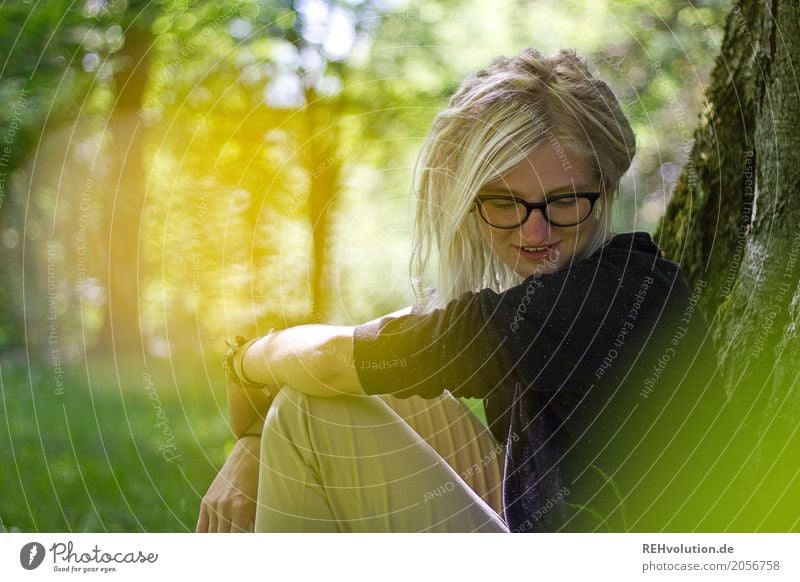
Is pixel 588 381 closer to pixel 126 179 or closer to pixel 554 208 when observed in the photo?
pixel 554 208

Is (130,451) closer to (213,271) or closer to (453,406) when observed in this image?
(213,271)

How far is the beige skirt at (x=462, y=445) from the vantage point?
1062mm

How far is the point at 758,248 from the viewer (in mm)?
1087

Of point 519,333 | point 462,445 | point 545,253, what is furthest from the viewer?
point 462,445

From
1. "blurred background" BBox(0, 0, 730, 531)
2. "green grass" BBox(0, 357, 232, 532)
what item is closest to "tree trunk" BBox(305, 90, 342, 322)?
"blurred background" BBox(0, 0, 730, 531)

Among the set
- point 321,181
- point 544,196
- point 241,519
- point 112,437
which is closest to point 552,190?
point 544,196

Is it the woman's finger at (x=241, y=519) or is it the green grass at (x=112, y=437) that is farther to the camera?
the green grass at (x=112, y=437)

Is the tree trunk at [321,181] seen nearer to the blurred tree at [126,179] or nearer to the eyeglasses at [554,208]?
the blurred tree at [126,179]

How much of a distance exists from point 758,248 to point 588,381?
0.38 m

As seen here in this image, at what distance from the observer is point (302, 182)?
1.23m

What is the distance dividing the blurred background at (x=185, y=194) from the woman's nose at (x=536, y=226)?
0.81 feet

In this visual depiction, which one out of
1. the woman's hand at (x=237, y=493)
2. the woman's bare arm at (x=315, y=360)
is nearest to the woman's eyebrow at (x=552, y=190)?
the woman's bare arm at (x=315, y=360)

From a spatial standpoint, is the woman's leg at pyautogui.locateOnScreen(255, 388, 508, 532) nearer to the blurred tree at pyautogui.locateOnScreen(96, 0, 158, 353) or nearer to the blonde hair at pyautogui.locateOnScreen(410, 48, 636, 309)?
the blonde hair at pyautogui.locateOnScreen(410, 48, 636, 309)

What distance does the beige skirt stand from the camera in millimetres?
1062
